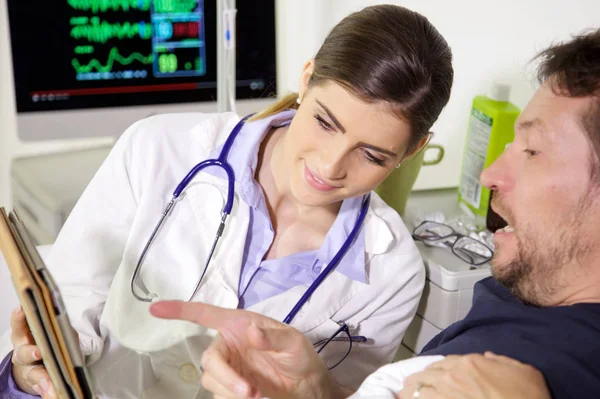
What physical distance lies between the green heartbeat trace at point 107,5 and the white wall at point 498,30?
0.56 meters

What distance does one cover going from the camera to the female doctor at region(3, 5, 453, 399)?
1.18 meters

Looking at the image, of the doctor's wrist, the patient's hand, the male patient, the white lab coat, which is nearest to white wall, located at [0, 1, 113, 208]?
the white lab coat

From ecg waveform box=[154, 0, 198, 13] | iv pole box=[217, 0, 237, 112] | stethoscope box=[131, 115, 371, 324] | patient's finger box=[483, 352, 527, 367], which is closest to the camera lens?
patient's finger box=[483, 352, 527, 367]

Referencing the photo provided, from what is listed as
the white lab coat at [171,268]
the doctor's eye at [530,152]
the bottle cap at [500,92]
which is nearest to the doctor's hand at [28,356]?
the white lab coat at [171,268]

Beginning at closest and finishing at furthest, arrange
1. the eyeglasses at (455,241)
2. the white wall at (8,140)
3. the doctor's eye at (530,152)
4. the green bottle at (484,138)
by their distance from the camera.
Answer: the doctor's eye at (530,152) → the eyeglasses at (455,241) → the green bottle at (484,138) → the white wall at (8,140)

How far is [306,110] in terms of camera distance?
124 centimetres

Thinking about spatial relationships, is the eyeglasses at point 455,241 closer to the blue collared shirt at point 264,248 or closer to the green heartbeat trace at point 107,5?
the blue collared shirt at point 264,248

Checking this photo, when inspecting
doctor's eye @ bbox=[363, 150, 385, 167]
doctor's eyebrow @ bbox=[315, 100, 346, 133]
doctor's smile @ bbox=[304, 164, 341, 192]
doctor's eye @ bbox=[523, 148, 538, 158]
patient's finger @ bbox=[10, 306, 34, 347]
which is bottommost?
patient's finger @ bbox=[10, 306, 34, 347]

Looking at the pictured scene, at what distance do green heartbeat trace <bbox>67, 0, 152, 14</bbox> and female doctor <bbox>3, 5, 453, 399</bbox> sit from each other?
56cm

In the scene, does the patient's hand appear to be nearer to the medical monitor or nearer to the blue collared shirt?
the blue collared shirt

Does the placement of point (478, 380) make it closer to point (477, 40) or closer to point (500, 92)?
point (500, 92)

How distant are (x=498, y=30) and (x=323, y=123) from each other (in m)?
1.04

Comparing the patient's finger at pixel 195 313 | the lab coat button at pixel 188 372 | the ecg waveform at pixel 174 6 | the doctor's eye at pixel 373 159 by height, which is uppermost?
the ecg waveform at pixel 174 6

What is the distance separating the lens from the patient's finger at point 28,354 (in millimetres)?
1085
